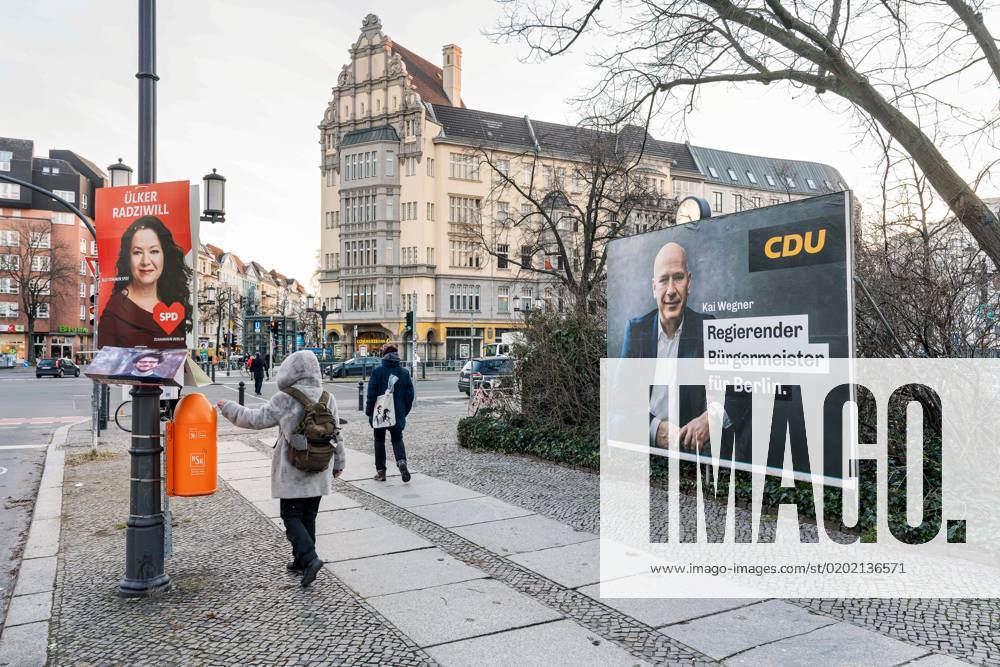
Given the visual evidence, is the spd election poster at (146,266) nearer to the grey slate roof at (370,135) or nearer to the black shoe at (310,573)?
the black shoe at (310,573)

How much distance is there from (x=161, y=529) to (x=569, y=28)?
8806 millimetres

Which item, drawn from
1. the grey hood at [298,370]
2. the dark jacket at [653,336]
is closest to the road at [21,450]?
A: the grey hood at [298,370]

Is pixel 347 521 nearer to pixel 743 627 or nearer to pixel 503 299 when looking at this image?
pixel 743 627

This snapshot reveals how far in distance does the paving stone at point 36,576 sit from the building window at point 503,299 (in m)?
59.7

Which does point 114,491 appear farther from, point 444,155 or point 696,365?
point 444,155

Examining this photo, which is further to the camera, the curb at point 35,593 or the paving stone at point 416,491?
the paving stone at point 416,491

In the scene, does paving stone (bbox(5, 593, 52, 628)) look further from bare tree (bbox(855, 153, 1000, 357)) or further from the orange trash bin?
bare tree (bbox(855, 153, 1000, 357))

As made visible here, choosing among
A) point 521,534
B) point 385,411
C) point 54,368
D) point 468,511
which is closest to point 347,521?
point 468,511

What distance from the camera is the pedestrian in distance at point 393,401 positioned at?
948 cm

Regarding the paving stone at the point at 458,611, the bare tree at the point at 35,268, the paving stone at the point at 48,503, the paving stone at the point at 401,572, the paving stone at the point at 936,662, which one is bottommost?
the paving stone at the point at 48,503

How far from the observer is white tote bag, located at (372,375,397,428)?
9.46m

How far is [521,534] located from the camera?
6699mm

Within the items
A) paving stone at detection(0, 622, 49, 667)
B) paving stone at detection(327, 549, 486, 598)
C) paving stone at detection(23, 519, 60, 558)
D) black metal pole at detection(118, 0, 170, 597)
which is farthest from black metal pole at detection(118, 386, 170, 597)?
paving stone at detection(23, 519, 60, 558)

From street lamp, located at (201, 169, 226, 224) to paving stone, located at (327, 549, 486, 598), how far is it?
11.6 metres
